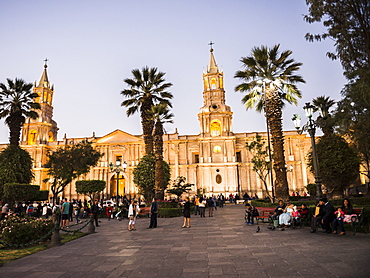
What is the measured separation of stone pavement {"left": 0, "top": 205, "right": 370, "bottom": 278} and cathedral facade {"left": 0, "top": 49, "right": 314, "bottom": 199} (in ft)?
110

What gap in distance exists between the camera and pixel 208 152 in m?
44.6

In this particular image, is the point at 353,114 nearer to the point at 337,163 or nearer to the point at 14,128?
the point at 337,163

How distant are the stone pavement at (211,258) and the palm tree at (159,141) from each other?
512 inches

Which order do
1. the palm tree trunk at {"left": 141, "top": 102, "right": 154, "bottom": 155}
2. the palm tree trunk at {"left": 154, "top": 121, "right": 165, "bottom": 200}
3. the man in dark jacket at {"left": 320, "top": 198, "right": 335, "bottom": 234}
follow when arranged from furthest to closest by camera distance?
the palm tree trunk at {"left": 141, "top": 102, "right": 154, "bottom": 155} < the palm tree trunk at {"left": 154, "top": 121, "right": 165, "bottom": 200} < the man in dark jacket at {"left": 320, "top": 198, "right": 335, "bottom": 234}

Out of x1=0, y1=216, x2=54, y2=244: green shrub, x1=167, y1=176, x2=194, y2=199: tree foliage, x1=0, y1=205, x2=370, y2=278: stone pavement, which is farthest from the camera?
x1=167, y1=176, x2=194, y2=199: tree foliage

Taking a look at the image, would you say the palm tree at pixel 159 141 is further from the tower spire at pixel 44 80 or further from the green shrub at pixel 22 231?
the tower spire at pixel 44 80

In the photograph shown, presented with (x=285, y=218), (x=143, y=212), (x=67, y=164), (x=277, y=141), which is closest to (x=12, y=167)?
(x=67, y=164)

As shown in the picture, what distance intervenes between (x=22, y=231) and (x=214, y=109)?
37.2 m

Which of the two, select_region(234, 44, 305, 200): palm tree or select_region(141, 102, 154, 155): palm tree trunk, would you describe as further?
select_region(141, 102, 154, 155): palm tree trunk

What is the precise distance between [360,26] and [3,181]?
28074 mm

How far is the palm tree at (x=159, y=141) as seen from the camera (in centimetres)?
2289

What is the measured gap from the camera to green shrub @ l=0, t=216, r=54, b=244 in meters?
10.4

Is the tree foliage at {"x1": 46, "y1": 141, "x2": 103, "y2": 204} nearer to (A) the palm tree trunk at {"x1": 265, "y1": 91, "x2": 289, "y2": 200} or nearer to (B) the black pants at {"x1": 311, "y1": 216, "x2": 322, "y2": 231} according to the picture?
(A) the palm tree trunk at {"x1": 265, "y1": 91, "x2": 289, "y2": 200}

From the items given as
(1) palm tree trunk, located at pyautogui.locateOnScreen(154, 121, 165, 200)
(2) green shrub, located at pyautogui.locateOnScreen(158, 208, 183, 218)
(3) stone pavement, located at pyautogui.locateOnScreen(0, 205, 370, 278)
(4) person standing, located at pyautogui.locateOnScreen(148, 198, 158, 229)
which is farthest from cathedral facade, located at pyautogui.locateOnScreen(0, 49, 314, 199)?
(3) stone pavement, located at pyautogui.locateOnScreen(0, 205, 370, 278)
